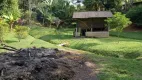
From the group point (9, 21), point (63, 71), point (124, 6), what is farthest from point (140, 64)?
point (124, 6)

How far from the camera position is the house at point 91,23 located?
3535 centimetres

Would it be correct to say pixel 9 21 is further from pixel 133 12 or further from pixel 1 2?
pixel 133 12

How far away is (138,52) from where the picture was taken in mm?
22281

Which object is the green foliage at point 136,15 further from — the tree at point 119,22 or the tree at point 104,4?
the tree at point 119,22

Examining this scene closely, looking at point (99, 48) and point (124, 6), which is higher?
point (124, 6)

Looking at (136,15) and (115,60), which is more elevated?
(136,15)

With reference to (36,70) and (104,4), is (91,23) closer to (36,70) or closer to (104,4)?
(104,4)

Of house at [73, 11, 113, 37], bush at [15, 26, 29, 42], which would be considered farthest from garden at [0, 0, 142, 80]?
house at [73, 11, 113, 37]

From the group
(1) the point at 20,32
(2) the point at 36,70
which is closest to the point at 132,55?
(2) the point at 36,70

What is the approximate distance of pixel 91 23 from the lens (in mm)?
37062

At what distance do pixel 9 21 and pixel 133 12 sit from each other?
795 inches

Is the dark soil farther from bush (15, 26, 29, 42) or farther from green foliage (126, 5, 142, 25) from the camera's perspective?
green foliage (126, 5, 142, 25)

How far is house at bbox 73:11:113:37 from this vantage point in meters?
35.4

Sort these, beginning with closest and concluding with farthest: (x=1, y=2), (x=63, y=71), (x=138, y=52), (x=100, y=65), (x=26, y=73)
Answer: (x=26, y=73) → (x=63, y=71) → (x=100, y=65) → (x=138, y=52) → (x=1, y=2)
